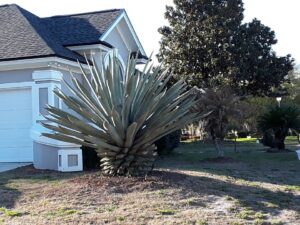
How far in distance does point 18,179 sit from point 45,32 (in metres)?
7.39

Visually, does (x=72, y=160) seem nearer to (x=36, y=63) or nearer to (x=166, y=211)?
Result: (x=36, y=63)

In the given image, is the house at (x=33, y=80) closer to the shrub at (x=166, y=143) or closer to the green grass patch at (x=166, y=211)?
the shrub at (x=166, y=143)

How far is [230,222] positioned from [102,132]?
365 centimetres

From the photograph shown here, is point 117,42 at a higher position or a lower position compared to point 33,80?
higher

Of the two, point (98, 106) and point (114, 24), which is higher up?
point (114, 24)

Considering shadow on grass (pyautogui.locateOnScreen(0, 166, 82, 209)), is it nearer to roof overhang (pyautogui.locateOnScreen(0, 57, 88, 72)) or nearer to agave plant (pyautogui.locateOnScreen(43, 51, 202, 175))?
agave plant (pyautogui.locateOnScreen(43, 51, 202, 175))

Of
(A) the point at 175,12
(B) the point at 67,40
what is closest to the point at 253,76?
(A) the point at 175,12

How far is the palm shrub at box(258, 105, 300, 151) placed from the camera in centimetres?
2166

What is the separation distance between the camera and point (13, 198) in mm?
8516

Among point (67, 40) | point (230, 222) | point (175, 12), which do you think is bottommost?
point (230, 222)

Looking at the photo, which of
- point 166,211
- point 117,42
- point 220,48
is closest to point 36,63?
point 117,42

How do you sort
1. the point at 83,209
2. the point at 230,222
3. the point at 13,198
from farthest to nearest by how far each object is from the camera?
the point at 13,198 → the point at 83,209 → the point at 230,222

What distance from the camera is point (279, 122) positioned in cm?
2194

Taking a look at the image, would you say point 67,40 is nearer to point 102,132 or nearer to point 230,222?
point 102,132
